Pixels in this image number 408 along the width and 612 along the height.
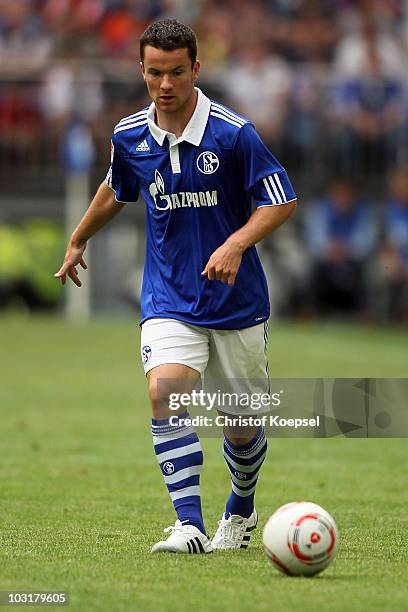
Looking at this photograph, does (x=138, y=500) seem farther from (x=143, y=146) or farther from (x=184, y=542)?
(x=143, y=146)

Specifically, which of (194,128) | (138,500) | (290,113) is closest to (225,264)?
(194,128)

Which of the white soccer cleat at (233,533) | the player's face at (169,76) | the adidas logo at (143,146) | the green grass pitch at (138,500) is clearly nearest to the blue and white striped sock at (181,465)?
the green grass pitch at (138,500)

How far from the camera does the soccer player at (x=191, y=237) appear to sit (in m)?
6.37

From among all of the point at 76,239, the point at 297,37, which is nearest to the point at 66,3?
the point at 297,37

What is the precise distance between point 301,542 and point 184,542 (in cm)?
78

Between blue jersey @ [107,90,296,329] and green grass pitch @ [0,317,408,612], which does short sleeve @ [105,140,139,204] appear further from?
green grass pitch @ [0,317,408,612]

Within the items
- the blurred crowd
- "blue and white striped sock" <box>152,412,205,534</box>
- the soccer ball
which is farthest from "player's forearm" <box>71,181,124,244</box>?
the blurred crowd

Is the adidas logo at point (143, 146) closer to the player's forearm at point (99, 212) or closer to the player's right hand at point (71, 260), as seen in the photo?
the player's forearm at point (99, 212)

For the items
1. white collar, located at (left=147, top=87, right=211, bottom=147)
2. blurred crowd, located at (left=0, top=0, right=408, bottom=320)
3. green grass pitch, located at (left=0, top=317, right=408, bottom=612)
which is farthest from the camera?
blurred crowd, located at (left=0, top=0, right=408, bottom=320)

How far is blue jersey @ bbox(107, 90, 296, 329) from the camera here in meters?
6.45

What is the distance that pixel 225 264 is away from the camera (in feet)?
20.1

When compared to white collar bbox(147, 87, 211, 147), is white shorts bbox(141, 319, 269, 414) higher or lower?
lower

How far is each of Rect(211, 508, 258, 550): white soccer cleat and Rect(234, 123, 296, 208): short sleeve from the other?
156cm

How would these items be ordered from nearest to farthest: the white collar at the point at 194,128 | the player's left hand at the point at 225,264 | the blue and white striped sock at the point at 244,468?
1. the player's left hand at the point at 225,264
2. the white collar at the point at 194,128
3. the blue and white striped sock at the point at 244,468
